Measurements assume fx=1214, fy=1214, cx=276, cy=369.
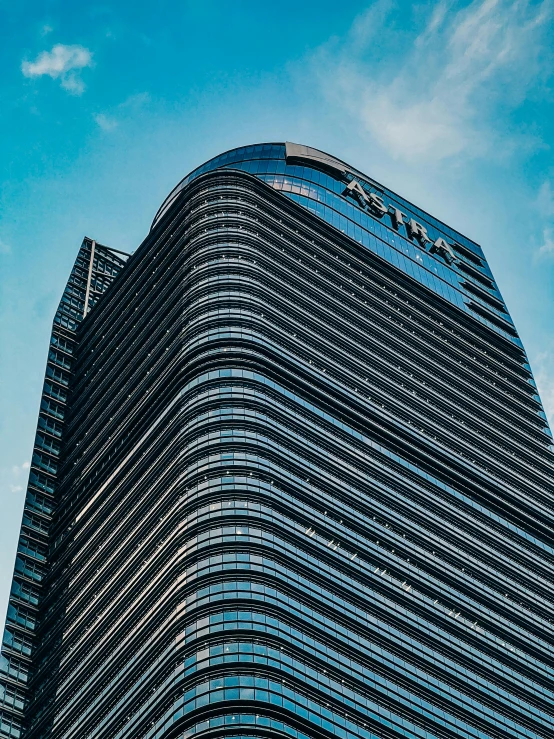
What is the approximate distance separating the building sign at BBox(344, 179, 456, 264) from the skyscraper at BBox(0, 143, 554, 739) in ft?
1.62

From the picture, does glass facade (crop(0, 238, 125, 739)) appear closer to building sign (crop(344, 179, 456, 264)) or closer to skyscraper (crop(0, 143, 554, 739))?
skyscraper (crop(0, 143, 554, 739))

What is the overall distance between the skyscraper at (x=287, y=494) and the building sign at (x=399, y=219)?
1.62ft

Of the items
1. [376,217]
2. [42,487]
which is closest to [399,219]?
[376,217]

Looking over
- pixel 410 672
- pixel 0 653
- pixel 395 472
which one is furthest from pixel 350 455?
pixel 0 653

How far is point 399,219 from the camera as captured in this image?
16375 centimetres

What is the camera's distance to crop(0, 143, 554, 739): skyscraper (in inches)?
3607

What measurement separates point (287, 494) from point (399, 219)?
6975cm

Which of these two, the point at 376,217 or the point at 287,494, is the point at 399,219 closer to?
the point at 376,217

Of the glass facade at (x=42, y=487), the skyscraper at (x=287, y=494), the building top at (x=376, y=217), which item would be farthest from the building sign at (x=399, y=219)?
the glass facade at (x=42, y=487)

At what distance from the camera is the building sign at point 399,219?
160m

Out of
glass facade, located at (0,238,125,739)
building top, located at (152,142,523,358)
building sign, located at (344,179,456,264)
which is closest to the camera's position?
glass facade, located at (0,238,125,739)

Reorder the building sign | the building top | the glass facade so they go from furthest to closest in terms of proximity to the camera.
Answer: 1. the building sign
2. the building top
3. the glass facade

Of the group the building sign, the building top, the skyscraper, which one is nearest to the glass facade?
the skyscraper

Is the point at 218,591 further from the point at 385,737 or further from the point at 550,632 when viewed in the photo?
the point at 550,632
